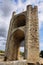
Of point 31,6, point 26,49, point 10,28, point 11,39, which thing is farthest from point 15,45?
point 31,6

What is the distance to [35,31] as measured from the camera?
47.5 feet

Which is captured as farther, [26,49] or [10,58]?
[10,58]

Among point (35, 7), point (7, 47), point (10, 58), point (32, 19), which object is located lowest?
point (10, 58)

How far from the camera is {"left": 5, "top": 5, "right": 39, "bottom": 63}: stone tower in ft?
45.1

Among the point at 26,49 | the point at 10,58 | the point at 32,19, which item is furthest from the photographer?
the point at 10,58

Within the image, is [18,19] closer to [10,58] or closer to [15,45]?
[15,45]

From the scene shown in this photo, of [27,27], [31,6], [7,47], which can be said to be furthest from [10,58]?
[31,6]

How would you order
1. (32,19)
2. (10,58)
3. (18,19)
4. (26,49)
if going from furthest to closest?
(18,19)
(10,58)
(32,19)
(26,49)

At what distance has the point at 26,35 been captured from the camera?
47.7ft

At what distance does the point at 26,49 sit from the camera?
13.9 meters

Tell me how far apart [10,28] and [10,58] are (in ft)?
12.0

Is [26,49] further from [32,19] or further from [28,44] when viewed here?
[32,19]

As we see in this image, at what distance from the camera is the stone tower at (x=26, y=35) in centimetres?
1375

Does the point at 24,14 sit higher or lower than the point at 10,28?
higher
